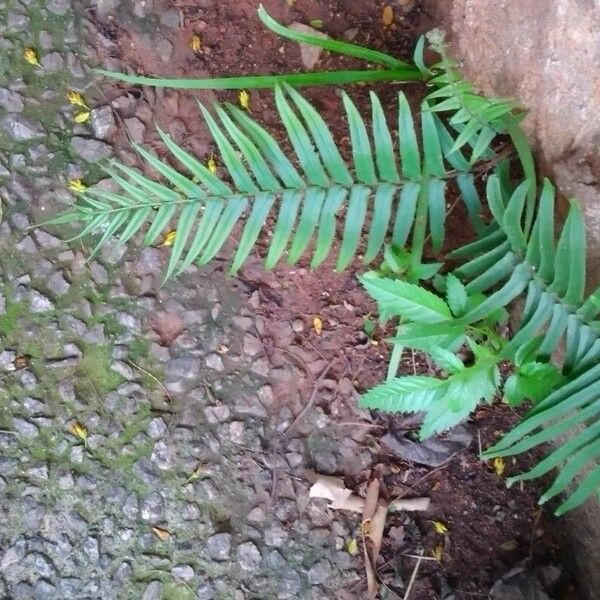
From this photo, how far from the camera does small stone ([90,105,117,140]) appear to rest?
2105 mm

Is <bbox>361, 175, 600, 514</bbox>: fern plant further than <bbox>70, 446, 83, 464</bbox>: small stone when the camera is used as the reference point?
No

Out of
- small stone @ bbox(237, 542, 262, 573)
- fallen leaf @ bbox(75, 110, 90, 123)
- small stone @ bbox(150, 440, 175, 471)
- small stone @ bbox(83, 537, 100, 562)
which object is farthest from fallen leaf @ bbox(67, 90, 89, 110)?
small stone @ bbox(237, 542, 262, 573)

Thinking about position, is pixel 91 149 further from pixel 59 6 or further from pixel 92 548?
pixel 92 548

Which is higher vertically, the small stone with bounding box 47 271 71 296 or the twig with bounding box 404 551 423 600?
the small stone with bounding box 47 271 71 296

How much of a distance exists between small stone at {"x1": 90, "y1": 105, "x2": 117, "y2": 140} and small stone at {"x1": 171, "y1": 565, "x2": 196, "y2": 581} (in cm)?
126

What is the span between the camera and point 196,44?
6.82ft

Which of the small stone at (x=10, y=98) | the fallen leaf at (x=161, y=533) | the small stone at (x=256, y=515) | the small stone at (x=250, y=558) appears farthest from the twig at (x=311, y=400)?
the small stone at (x=10, y=98)

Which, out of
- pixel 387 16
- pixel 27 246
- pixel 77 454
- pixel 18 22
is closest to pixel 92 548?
pixel 77 454

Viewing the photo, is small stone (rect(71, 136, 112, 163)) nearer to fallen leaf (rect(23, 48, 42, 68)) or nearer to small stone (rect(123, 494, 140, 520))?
fallen leaf (rect(23, 48, 42, 68))

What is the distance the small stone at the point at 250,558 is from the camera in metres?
1.99

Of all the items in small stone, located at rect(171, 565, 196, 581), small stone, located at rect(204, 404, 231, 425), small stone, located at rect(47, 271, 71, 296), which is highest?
small stone, located at rect(47, 271, 71, 296)

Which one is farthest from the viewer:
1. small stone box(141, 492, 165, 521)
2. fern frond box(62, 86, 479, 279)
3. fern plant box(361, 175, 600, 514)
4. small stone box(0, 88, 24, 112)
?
small stone box(0, 88, 24, 112)

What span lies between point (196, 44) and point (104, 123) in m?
0.36

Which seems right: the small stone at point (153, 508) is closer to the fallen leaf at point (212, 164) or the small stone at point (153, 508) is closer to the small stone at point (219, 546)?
the small stone at point (219, 546)
